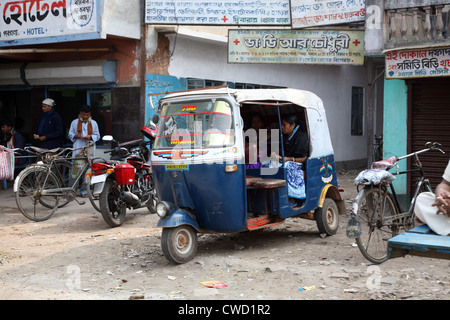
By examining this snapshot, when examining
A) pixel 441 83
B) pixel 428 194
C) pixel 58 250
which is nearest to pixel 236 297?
pixel 428 194

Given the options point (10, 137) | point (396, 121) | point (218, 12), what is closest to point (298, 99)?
point (396, 121)

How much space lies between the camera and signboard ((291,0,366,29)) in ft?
35.1

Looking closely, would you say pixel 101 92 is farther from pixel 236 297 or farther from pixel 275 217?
pixel 236 297

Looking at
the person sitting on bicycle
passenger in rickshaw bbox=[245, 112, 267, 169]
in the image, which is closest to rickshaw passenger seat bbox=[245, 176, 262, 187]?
passenger in rickshaw bbox=[245, 112, 267, 169]

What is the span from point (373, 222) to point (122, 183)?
383cm

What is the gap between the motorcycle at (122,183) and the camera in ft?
26.9

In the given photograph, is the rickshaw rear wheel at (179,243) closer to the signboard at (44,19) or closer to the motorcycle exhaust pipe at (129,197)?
the motorcycle exhaust pipe at (129,197)

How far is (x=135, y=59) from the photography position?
37.9ft

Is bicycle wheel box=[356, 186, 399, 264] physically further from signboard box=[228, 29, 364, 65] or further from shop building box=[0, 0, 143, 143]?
shop building box=[0, 0, 143, 143]

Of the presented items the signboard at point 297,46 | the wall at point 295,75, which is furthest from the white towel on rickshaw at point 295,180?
the wall at point 295,75

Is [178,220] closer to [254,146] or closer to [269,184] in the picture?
[269,184]

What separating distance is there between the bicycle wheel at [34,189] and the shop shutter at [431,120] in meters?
6.24

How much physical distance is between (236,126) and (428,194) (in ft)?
8.68

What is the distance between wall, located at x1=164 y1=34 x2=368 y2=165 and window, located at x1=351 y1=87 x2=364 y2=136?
208 millimetres
